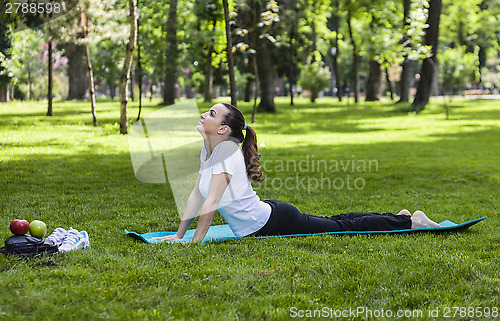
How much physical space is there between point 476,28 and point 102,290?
1819 inches

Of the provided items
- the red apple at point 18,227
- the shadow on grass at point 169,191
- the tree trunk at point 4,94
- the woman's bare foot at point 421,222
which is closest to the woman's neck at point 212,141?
the shadow on grass at point 169,191

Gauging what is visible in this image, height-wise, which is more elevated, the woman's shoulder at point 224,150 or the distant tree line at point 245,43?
the distant tree line at point 245,43

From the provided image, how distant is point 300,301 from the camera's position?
345 cm

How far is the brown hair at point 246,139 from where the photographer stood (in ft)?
15.4

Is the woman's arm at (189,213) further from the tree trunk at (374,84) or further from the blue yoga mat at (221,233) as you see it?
the tree trunk at (374,84)

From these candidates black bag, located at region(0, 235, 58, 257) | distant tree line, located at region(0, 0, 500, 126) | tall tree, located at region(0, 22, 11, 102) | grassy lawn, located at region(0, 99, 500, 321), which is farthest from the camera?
tall tree, located at region(0, 22, 11, 102)

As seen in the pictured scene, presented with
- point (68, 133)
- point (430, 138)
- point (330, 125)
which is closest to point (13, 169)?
point (68, 133)

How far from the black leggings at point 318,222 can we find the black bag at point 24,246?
A: 195 centimetres

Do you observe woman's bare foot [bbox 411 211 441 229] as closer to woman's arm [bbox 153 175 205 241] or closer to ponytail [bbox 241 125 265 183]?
ponytail [bbox 241 125 265 183]

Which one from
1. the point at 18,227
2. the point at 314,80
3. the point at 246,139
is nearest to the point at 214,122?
the point at 246,139

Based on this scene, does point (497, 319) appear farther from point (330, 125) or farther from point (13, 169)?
point (330, 125)

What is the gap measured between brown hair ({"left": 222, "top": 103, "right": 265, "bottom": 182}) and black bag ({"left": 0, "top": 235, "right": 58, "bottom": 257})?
1.85 metres

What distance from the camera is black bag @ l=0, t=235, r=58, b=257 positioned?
13.2 ft

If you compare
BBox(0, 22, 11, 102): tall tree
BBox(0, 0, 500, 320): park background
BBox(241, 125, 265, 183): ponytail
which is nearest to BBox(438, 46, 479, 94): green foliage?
BBox(0, 0, 500, 320): park background
